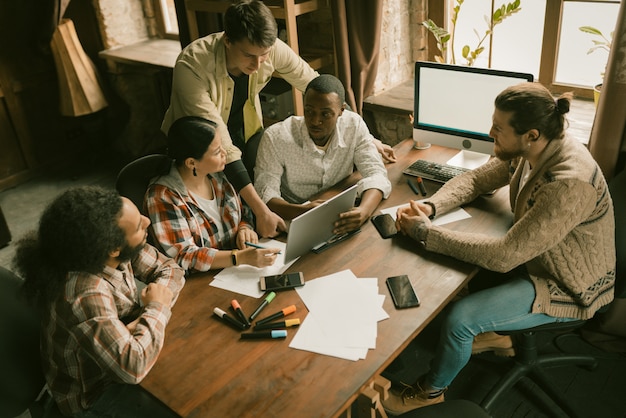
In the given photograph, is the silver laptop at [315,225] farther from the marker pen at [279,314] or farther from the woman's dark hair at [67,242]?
the woman's dark hair at [67,242]

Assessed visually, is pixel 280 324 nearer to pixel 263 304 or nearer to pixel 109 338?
pixel 263 304

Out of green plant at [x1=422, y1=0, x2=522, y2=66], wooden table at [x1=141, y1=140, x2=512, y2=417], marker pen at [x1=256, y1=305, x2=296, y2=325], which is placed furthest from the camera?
green plant at [x1=422, y1=0, x2=522, y2=66]

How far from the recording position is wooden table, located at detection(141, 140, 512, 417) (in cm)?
142

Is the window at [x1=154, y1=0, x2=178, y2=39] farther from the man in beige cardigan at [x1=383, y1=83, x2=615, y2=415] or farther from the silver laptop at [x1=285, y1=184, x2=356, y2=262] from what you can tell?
the man in beige cardigan at [x1=383, y1=83, x2=615, y2=415]

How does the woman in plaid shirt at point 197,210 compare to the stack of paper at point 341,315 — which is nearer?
the stack of paper at point 341,315

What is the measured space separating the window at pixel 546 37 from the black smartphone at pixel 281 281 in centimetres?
214

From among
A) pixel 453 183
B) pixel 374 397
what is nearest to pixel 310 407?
pixel 374 397

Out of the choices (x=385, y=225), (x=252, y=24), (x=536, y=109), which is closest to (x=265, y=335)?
(x=385, y=225)

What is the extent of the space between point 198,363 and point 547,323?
1.22 metres

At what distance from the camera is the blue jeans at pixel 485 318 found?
6.40 feet

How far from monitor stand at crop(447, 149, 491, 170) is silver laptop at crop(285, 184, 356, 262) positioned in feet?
2.47

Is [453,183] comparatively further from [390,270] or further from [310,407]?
[310,407]

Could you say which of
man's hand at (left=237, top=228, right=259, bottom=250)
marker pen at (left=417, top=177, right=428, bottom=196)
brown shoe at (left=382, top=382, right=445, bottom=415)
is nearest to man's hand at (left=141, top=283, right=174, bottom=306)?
man's hand at (left=237, top=228, right=259, bottom=250)

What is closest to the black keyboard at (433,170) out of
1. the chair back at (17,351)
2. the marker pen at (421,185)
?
the marker pen at (421,185)
